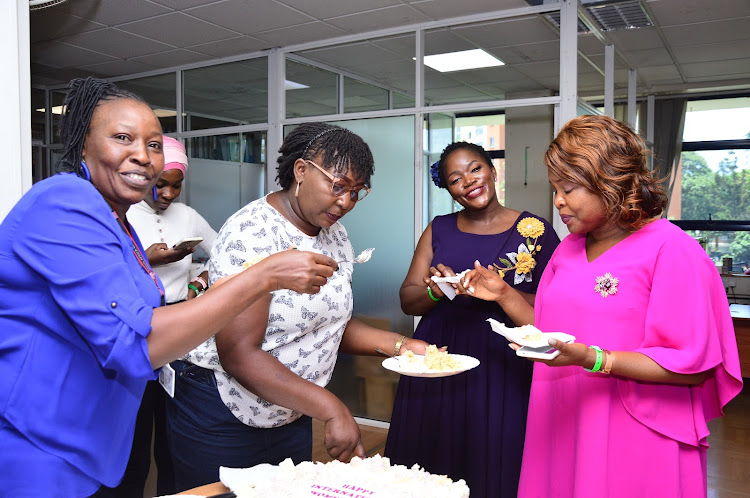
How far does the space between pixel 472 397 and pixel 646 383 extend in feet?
3.03

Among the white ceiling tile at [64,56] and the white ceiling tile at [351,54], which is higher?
the white ceiling tile at [64,56]

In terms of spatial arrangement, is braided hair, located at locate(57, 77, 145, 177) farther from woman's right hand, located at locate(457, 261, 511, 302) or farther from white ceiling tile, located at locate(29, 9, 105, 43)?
white ceiling tile, located at locate(29, 9, 105, 43)

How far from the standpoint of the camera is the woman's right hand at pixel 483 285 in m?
2.21

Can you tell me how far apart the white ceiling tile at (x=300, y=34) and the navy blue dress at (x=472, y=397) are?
9.12 feet

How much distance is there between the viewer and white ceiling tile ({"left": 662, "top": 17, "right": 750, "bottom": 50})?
16.5 ft

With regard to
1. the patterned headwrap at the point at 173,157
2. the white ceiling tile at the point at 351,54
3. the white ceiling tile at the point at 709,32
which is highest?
the white ceiling tile at the point at 709,32

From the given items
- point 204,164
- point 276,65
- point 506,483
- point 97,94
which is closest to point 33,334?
point 97,94

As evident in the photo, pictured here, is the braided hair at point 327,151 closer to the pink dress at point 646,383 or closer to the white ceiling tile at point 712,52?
the pink dress at point 646,383

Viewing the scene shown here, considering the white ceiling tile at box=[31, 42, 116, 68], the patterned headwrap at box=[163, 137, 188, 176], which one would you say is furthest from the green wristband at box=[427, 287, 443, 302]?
the white ceiling tile at box=[31, 42, 116, 68]

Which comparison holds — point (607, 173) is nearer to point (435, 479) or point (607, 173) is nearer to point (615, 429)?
point (615, 429)

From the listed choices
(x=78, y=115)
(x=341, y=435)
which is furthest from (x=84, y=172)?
(x=341, y=435)

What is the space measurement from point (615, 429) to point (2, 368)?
1.47 meters

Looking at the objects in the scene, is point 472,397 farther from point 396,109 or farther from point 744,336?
point 744,336

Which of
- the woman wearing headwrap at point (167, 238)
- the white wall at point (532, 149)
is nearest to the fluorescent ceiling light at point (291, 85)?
the white wall at point (532, 149)
